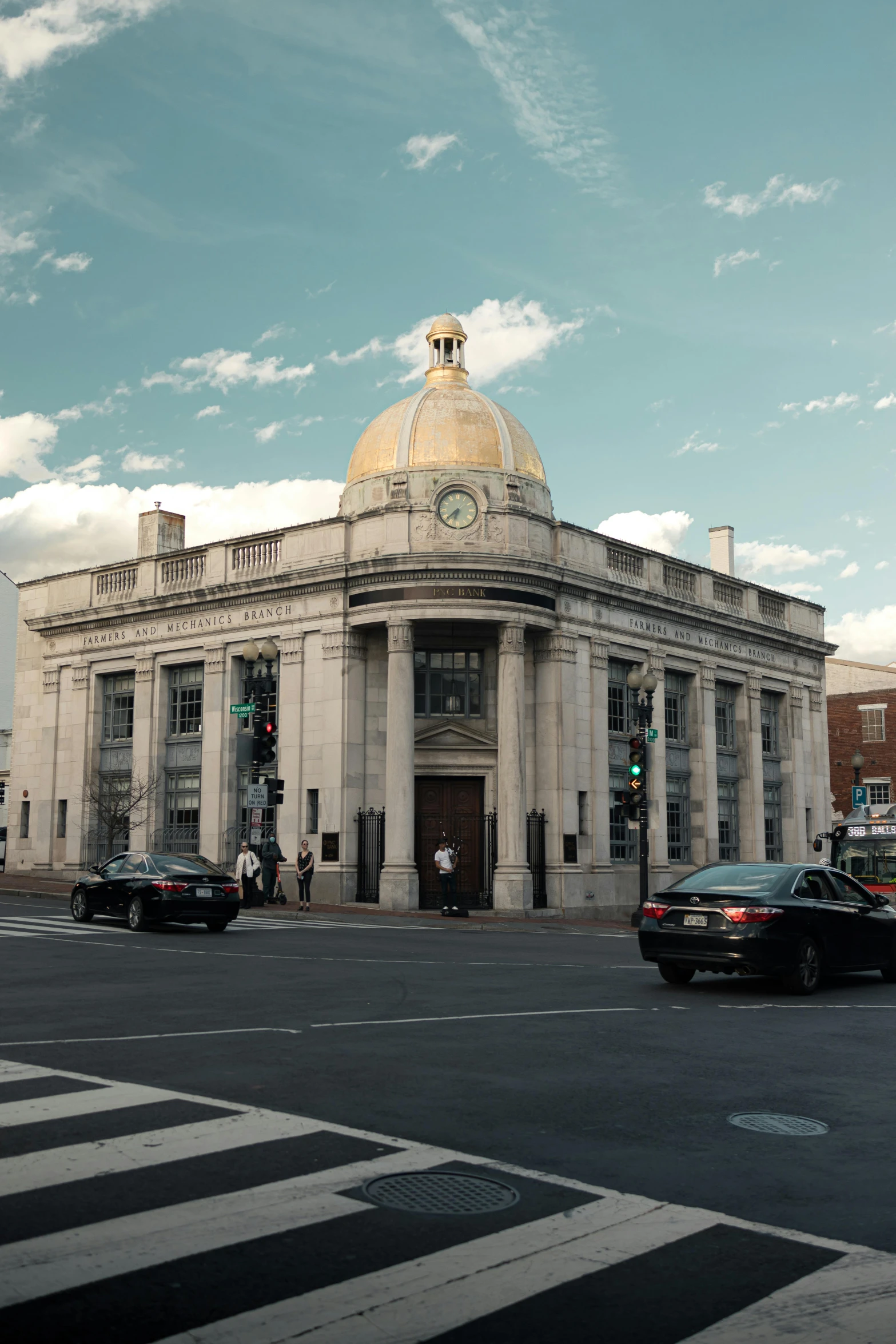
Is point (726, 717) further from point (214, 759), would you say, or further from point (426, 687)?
point (214, 759)

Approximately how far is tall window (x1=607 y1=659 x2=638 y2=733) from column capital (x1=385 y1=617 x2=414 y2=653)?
739 centimetres

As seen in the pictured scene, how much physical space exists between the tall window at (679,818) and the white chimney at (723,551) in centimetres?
1006

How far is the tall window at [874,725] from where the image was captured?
209 ft

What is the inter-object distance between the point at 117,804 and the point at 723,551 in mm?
24067

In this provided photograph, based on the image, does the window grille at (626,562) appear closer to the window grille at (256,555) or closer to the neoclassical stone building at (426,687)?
the neoclassical stone building at (426,687)

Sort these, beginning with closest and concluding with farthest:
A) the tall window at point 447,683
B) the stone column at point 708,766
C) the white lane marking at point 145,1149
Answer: the white lane marking at point 145,1149 < the tall window at point 447,683 < the stone column at point 708,766

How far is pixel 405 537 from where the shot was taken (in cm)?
Result: 3441

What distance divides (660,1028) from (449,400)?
1112 inches

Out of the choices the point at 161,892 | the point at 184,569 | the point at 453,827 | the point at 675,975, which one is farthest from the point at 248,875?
the point at 675,975

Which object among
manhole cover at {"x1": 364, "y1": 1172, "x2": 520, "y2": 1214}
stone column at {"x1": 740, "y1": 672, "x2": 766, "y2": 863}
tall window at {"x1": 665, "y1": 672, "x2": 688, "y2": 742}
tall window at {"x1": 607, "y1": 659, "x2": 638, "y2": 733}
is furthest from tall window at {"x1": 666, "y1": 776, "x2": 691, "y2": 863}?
manhole cover at {"x1": 364, "y1": 1172, "x2": 520, "y2": 1214}

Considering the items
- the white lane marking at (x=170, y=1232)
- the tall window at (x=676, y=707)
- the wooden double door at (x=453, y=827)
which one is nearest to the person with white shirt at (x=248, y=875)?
the wooden double door at (x=453, y=827)

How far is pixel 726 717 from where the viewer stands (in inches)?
1759

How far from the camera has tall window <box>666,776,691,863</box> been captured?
1629 inches

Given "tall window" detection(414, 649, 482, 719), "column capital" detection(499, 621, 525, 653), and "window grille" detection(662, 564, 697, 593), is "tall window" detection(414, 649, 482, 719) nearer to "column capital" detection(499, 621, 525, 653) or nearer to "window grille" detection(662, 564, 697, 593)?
"column capital" detection(499, 621, 525, 653)
